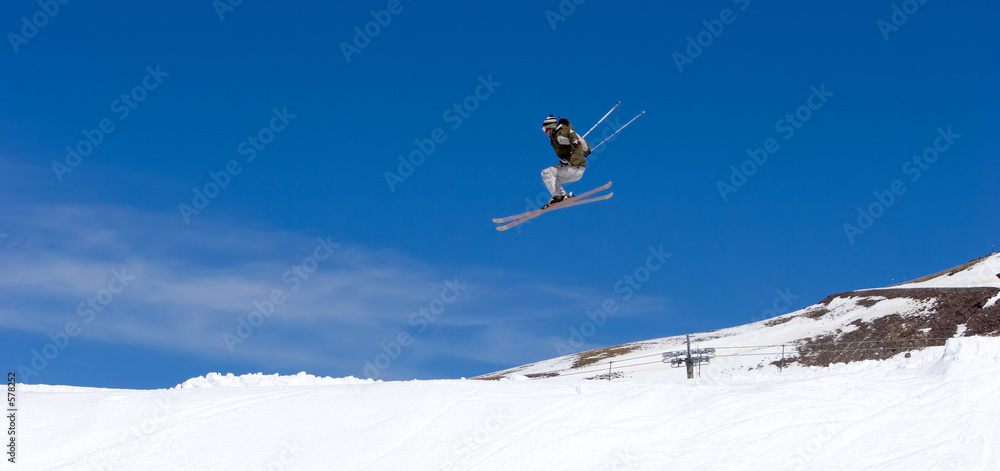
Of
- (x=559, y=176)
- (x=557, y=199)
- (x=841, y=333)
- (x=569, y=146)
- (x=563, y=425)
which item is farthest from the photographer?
(x=841, y=333)

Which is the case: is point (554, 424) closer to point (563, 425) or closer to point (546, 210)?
point (563, 425)

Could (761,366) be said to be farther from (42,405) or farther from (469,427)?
(42,405)

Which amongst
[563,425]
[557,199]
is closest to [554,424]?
[563,425]

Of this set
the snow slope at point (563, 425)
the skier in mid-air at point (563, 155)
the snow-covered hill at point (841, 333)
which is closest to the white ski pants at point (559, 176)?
the skier in mid-air at point (563, 155)

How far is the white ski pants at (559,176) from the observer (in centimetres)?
2291

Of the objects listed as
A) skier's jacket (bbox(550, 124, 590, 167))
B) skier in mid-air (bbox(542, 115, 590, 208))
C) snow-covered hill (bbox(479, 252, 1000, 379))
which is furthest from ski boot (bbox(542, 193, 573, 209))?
snow-covered hill (bbox(479, 252, 1000, 379))

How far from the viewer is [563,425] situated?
1894 centimetres

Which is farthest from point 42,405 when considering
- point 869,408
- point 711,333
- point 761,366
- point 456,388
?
point 711,333

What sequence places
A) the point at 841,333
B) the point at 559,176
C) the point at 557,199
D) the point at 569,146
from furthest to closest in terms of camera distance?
the point at 841,333 → the point at 557,199 → the point at 559,176 → the point at 569,146

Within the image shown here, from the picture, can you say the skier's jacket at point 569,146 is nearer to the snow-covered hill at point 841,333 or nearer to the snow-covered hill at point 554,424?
the snow-covered hill at point 554,424

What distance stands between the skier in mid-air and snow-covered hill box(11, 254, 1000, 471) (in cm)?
472

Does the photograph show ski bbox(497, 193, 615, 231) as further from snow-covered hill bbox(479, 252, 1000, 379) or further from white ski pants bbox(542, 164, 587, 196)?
snow-covered hill bbox(479, 252, 1000, 379)

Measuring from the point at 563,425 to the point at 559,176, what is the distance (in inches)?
259

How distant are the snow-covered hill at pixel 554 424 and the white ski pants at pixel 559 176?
469 centimetres
